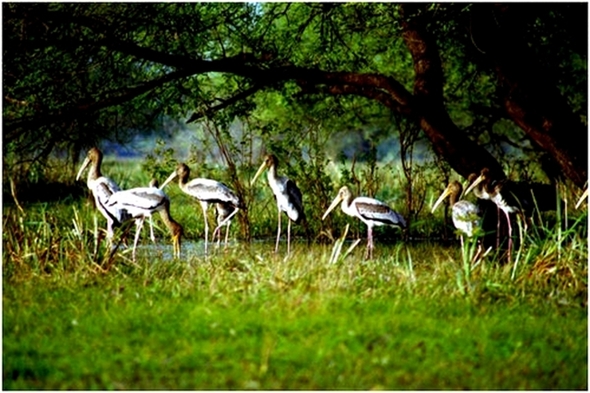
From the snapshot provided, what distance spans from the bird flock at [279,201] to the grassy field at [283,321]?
0.91 metres

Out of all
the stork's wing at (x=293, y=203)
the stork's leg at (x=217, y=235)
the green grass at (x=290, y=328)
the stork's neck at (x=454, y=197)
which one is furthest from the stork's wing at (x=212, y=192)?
the green grass at (x=290, y=328)

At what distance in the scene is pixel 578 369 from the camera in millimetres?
7777

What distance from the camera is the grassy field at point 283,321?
7312 millimetres

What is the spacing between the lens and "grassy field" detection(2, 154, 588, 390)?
7312 millimetres

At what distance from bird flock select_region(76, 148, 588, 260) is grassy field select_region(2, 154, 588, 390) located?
91 cm

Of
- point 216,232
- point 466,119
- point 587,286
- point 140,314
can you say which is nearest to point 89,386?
point 140,314

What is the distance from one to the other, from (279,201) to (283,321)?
5773mm

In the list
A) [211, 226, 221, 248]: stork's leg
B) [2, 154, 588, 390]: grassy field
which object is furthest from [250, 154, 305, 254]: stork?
[2, 154, 588, 390]: grassy field

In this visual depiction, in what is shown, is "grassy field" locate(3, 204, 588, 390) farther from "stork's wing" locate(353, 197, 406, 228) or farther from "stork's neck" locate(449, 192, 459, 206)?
"stork's neck" locate(449, 192, 459, 206)

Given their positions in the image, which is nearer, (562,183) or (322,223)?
(322,223)

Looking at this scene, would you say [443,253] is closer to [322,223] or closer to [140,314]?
[322,223]

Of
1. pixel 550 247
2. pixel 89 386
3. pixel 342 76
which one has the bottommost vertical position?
pixel 89 386

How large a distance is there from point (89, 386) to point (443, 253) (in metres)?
7.32

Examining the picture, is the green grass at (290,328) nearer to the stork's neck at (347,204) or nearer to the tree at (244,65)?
the stork's neck at (347,204)
